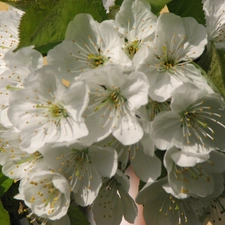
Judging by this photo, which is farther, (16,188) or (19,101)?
(16,188)

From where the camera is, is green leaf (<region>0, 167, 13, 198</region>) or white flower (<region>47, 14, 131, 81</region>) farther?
green leaf (<region>0, 167, 13, 198</region>)

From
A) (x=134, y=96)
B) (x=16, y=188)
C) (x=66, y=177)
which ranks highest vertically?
(x=134, y=96)

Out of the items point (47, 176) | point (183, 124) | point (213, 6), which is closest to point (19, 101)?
point (47, 176)

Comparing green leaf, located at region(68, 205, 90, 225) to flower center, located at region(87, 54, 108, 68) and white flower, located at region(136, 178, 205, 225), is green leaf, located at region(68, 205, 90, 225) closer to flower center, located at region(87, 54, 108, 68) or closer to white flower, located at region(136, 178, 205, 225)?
white flower, located at region(136, 178, 205, 225)

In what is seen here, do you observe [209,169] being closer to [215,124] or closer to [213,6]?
[215,124]

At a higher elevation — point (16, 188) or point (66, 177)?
point (66, 177)

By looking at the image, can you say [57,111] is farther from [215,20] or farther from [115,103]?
[215,20]

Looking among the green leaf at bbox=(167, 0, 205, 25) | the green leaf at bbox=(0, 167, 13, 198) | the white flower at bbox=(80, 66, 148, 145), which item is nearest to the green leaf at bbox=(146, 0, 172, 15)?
the green leaf at bbox=(167, 0, 205, 25)

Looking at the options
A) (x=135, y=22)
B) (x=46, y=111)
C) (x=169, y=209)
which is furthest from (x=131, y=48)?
(x=169, y=209)
